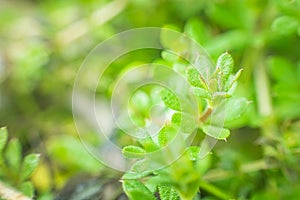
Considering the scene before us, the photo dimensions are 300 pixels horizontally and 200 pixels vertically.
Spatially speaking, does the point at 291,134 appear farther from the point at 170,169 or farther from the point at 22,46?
the point at 22,46

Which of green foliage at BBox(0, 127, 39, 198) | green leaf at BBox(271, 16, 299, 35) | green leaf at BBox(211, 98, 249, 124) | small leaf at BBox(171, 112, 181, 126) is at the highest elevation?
green leaf at BBox(271, 16, 299, 35)

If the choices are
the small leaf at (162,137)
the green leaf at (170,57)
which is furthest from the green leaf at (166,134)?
the green leaf at (170,57)

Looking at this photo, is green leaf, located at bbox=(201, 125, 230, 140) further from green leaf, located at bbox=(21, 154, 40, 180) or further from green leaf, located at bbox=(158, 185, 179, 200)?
green leaf, located at bbox=(21, 154, 40, 180)

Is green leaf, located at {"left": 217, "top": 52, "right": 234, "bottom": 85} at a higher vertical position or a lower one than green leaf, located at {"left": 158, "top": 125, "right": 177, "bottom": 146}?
higher

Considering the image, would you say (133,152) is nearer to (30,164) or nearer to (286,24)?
(30,164)

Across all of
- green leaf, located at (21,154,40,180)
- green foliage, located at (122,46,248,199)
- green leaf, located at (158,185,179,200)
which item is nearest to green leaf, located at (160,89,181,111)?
green foliage, located at (122,46,248,199)
